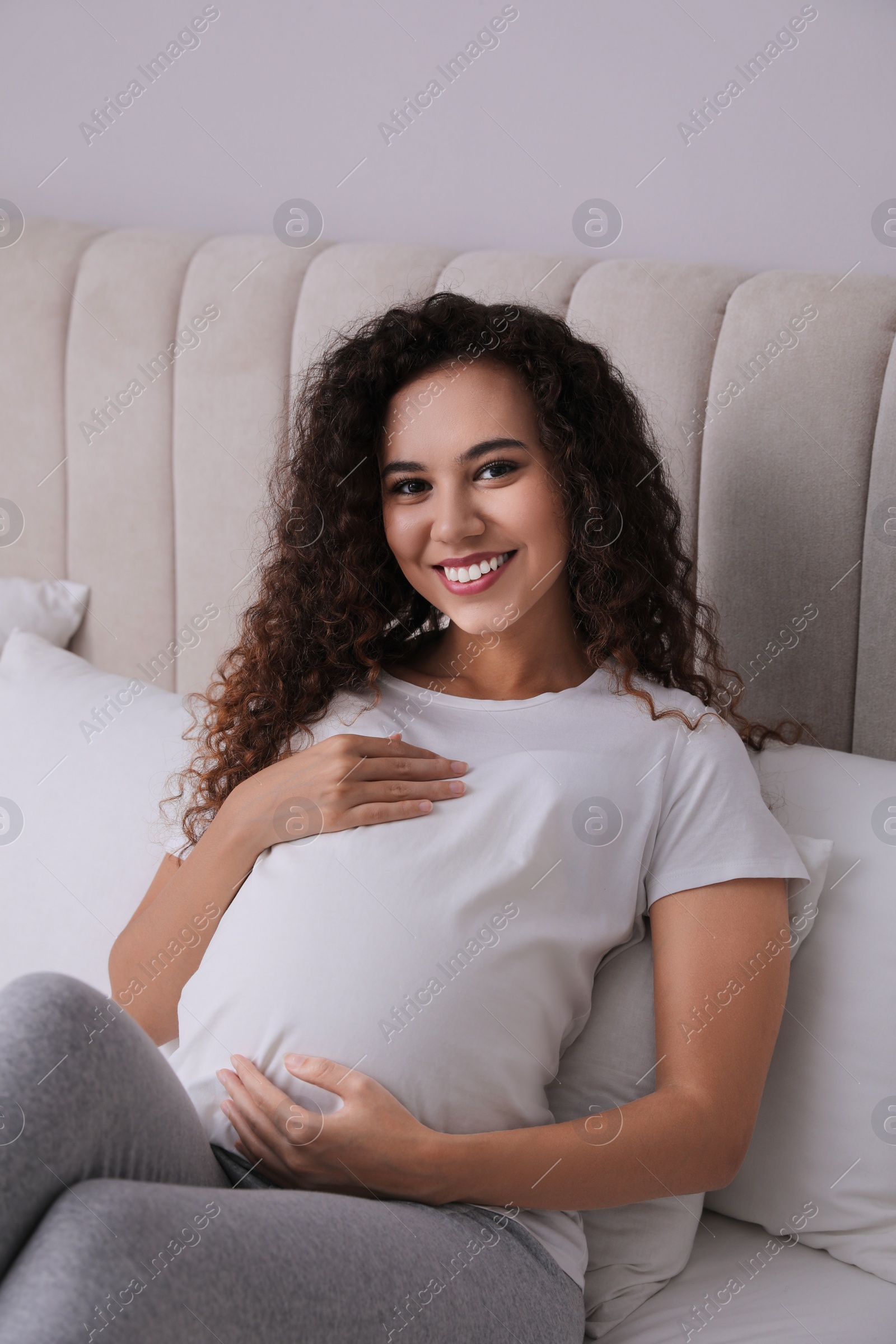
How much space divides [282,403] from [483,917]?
2.96 feet

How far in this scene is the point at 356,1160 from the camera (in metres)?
0.83

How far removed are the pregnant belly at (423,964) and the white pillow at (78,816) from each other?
287 millimetres

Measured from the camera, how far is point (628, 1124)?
859 mm

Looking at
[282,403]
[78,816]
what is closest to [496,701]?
[78,816]

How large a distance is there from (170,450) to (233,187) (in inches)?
18.8

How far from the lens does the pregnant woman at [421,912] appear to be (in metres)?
0.71

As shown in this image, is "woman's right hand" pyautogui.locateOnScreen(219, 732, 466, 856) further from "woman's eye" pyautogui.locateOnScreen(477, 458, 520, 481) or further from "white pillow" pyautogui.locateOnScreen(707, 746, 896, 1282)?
"white pillow" pyautogui.locateOnScreen(707, 746, 896, 1282)

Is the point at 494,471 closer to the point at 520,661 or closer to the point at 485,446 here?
the point at 485,446

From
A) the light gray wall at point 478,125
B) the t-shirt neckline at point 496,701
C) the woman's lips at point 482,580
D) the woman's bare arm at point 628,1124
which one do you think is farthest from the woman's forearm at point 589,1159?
the light gray wall at point 478,125

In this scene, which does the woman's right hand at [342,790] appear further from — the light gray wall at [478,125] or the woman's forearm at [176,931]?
the light gray wall at [478,125]

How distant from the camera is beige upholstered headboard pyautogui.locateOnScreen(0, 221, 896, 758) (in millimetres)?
1191

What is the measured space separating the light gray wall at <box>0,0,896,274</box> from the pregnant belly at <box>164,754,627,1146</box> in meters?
0.85

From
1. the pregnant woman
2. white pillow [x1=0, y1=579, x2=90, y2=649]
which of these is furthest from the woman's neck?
white pillow [x1=0, y1=579, x2=90, y2=649]

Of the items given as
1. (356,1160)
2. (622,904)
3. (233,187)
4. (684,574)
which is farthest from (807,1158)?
(233,187)
